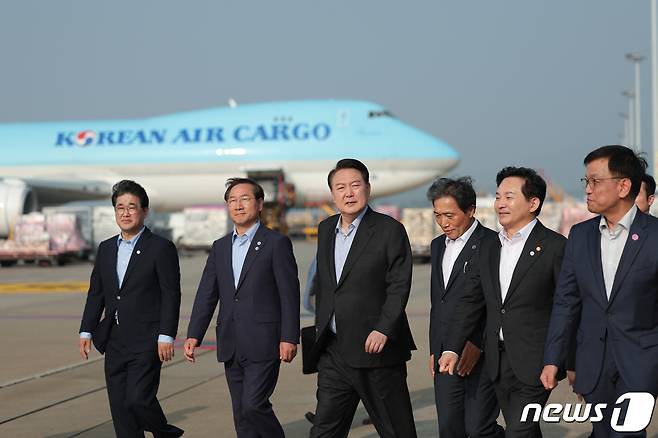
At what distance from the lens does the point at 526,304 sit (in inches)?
197

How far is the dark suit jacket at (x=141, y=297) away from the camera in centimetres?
589

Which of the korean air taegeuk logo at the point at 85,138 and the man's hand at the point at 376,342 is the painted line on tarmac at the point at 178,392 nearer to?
the man's hand at the point at 376,342

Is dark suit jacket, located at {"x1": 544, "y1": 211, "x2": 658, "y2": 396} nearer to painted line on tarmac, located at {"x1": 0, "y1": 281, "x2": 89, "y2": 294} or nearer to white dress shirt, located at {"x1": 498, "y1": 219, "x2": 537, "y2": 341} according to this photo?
white dress shirt, located at {"x1": 498, "y1": 219, "x2": 537, "y2": 341}

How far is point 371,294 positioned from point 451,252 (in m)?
0.61

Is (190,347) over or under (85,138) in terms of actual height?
under

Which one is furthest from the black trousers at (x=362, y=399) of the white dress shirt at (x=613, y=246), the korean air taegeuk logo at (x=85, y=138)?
the korean air taegeuk logo at (x=85, y=138)

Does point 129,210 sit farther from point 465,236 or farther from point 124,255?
point 465,236

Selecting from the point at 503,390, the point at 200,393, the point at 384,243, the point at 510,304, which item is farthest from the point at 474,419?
the point at 200,393

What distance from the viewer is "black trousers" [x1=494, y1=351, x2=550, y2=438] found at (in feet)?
15.9

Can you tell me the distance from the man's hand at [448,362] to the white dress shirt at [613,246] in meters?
1.02

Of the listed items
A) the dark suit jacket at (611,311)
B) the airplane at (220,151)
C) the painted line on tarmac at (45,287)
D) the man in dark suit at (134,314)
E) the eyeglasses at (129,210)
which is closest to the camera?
the dark suit jacket at (611,311)

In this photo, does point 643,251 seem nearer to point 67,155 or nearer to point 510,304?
point 510,304

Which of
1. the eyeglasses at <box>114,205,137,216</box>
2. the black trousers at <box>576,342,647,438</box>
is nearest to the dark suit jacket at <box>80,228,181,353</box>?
the eyeglasses at <box>114,205,137,216</box>

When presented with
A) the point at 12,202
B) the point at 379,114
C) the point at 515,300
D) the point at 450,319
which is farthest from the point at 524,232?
the point at 379,114
